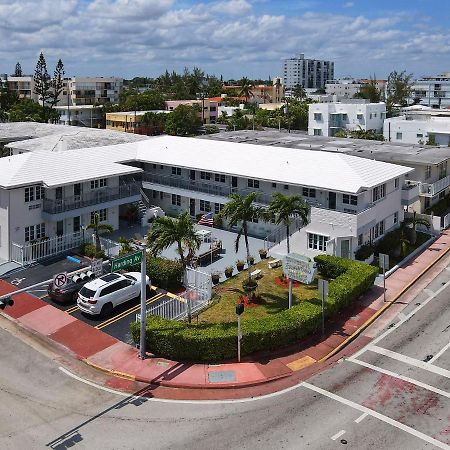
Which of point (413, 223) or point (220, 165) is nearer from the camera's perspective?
point (413, 223)

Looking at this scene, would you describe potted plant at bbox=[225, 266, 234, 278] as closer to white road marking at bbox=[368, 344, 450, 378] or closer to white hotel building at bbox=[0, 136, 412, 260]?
white hotel building at bbox=[0, 136, 412, 260]

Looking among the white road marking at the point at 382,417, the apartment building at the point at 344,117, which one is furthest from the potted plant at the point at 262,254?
the apartment building at the point at 344,117

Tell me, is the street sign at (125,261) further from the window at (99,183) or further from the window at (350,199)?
the window at (99,183)

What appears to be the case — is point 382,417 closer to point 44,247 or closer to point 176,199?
point 44,247

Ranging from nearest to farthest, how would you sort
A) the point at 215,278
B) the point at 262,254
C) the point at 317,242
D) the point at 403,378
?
the point at 403,378 → the point at 215,278 → the point at 317,242 → the point at 262,254

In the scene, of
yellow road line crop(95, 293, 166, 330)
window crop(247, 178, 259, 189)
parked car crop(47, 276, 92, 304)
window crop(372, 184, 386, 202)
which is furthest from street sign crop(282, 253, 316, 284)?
window crop(247, 178, 259, 189)

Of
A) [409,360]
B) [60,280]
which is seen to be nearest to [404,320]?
[409,360]

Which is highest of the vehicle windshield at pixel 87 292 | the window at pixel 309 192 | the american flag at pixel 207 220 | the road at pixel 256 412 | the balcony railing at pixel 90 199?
the window at pixel 309 192
